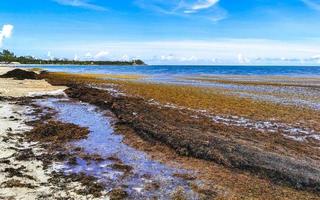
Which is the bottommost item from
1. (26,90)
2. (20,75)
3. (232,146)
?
(26,90)

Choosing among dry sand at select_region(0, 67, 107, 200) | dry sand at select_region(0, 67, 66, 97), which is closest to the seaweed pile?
dry sand at select_region(0, 67, 107, 200)

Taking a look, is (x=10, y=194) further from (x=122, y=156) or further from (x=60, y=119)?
(x=60, y=119)

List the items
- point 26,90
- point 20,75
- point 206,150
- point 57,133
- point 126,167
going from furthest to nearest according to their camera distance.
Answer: point 20,75 < point 26,90 < point 57,133 < point 206,150 < point 126,167

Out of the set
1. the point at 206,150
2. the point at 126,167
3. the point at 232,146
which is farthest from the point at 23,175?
the point at 232,146

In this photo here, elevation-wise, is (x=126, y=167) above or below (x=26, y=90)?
above

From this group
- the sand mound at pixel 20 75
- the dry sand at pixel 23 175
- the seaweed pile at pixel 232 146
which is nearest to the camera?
the dry sand at pixel 23 175

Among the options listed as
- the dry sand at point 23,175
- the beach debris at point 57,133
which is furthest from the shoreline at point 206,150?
the beach debris at point 57,133

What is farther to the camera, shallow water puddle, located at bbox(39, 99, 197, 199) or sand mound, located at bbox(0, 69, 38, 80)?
sand mound, located at bbox(0, 69, 38, 80)

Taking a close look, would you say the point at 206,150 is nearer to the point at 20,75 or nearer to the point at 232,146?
the point at 232,146

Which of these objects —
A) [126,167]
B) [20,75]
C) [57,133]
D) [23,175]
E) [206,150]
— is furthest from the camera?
[20,75]

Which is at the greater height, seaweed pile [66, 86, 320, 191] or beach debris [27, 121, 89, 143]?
seaweed pile [66, 86, 320, 191]

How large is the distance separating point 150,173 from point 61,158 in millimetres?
3127

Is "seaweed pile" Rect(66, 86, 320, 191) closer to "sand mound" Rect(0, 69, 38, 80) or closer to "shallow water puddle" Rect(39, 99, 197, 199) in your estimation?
"shallow water puddle" Rect(39, 99, 197, 199)

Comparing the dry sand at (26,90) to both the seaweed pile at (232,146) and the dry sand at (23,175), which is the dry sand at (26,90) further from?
the dry sand at (23,175)
